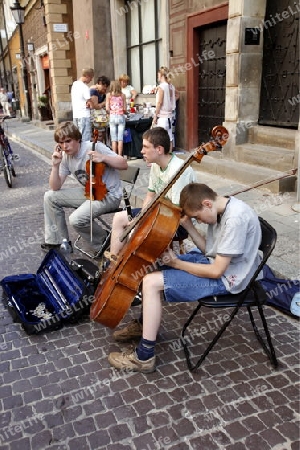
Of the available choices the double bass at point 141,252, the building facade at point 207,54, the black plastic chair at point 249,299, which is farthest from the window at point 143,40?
the black plastic chair at point 249,299

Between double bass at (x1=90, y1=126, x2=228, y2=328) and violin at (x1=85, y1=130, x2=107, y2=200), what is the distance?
4.63 feet

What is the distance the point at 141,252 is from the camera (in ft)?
8.11

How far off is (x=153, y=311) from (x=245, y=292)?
571 mm

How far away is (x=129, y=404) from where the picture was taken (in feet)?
7.96

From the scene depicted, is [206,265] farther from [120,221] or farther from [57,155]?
[57,155]

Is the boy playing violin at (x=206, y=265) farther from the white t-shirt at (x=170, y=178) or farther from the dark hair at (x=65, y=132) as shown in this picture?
the dark hair at (x=65, y=132)

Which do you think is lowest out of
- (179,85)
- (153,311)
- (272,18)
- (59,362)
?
(59,362)

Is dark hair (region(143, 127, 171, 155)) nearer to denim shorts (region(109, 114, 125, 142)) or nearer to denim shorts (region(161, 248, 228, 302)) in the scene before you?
denim shorts (region(161, 248, 228, 302))

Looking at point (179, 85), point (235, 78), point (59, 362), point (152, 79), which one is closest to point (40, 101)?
point (152, 79)

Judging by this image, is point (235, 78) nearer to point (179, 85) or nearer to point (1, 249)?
point (179, 85)

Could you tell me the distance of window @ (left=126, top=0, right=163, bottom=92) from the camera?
33.7 ft

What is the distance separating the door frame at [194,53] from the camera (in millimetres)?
7516

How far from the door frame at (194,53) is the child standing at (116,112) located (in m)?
1.41

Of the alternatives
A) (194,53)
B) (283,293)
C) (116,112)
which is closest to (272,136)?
(194,53)
